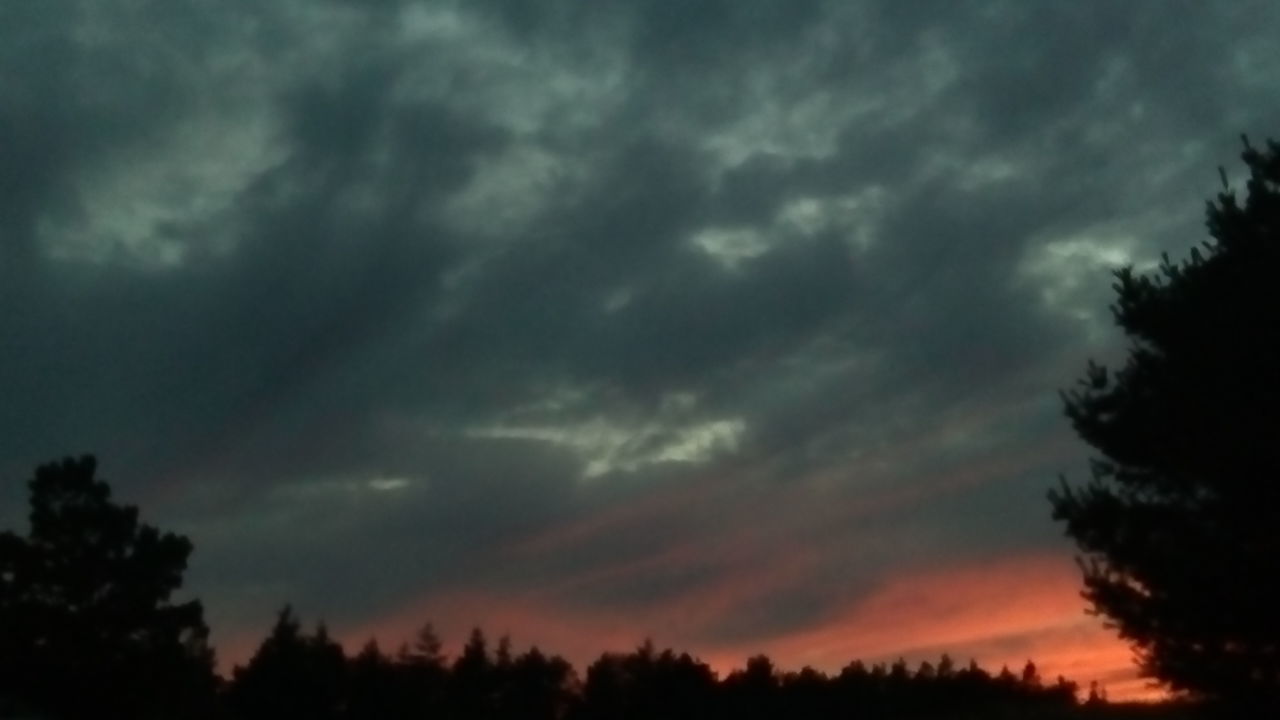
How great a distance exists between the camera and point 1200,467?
31797 mm

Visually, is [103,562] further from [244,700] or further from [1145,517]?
[1145,517]

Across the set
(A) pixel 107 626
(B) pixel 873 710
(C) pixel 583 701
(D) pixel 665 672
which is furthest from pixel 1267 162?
(C) pixel 583 701

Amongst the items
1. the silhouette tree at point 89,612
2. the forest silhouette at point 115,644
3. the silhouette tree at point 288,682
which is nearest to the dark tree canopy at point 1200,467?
the forest silhouette at point 115,644

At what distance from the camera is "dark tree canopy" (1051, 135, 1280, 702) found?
31.1m

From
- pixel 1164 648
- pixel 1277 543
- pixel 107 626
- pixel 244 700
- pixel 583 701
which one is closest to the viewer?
pixel 1277 543

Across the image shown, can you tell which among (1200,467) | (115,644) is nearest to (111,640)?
(115,644)

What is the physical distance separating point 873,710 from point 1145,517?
39744 mm

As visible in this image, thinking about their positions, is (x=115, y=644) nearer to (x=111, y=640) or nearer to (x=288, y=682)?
(x=111, y=640)

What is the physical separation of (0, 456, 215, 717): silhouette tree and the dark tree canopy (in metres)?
44.9

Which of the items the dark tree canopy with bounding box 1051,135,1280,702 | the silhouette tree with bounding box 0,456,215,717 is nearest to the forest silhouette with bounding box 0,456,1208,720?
the silhouette tree with bounding box 0,456,215,717

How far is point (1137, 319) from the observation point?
3394 cm

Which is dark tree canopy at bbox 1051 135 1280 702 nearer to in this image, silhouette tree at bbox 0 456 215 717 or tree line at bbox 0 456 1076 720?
tree line at bbox 0 456 1076 720

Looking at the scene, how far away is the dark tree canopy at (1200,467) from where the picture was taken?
31062 millimetres

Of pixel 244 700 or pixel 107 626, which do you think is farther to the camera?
pixel 244 700
